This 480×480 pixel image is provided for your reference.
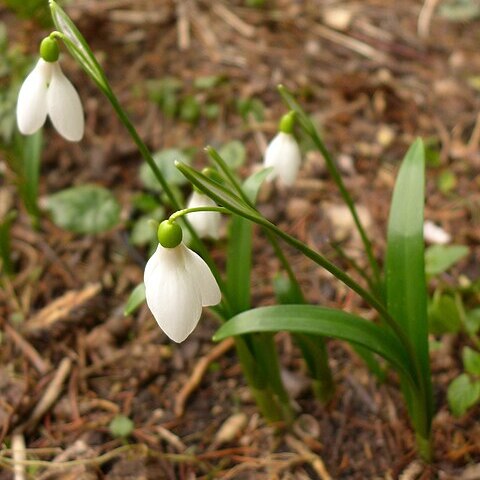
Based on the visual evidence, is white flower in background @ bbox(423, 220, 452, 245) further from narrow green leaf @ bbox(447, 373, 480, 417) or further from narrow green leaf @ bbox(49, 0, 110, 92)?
narrow green leaf @ bbox(49, 0, 110, 92)

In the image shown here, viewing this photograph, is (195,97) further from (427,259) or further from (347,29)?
(427,259)

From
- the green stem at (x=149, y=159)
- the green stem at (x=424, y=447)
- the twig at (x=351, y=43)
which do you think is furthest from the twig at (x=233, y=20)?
the green stem at (x=424, y=447)

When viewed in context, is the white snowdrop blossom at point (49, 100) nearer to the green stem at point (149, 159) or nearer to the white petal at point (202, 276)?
the green stem at point (149, 159)

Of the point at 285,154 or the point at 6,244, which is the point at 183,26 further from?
the point at 285,154

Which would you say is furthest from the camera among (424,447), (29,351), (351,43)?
(351,43)

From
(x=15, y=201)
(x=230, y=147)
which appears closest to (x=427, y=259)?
(x=230, y=147)

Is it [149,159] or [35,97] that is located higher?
[35,97]

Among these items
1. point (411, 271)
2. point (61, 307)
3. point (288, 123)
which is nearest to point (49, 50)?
point (288, 123)

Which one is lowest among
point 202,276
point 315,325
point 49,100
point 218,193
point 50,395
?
point 50,395
